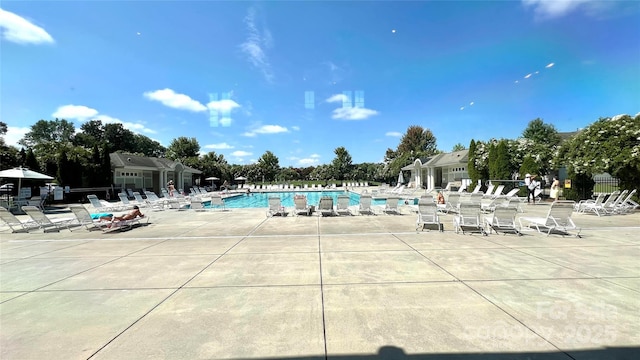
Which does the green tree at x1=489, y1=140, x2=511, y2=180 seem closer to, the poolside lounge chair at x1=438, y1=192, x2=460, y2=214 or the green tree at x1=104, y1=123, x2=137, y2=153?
the poolside lounge chair at x1=438, y1=192, x2=460, y2=214

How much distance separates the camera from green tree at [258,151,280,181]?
5262 centimetres

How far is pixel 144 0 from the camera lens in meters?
11.6

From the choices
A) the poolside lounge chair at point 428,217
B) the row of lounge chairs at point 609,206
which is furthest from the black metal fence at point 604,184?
the poolside lounge chair at point 428,217

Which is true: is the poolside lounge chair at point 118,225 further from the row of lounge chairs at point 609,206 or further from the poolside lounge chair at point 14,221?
the row of lounge chairs at point 609,206

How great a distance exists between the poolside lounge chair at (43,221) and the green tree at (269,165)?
42.4m

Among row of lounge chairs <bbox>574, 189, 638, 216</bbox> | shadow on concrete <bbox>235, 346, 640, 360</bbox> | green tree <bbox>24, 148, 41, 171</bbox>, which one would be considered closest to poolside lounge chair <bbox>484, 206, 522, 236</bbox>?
row of lounge chairs <bbox>574, 189, 638, 216</bbox>

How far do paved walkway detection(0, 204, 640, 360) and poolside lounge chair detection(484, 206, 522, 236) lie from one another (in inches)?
40.6

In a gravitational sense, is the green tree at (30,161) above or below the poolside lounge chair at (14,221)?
above

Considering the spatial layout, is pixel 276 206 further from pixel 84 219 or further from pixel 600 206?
pixel 600 206

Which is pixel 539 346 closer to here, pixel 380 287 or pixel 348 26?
pixel 380 287

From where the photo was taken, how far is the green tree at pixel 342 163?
176 feet

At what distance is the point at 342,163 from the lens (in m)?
53.5

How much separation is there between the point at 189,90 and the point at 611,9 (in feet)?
87.1

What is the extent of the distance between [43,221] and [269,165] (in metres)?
44.2
